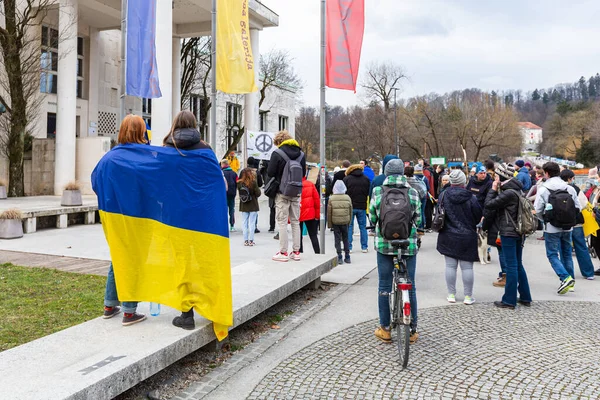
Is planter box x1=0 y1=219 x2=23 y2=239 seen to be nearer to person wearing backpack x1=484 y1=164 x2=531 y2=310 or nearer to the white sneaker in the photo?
the white sneaker

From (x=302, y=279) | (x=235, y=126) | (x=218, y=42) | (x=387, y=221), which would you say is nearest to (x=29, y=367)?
(x=387, y=221)

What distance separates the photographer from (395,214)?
17.0 ft

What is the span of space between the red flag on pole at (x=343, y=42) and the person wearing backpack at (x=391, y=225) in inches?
191

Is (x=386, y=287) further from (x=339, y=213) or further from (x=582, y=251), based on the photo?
(x=582, y=251)

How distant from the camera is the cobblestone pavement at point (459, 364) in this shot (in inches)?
165

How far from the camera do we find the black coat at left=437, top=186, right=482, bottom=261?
6836 mm

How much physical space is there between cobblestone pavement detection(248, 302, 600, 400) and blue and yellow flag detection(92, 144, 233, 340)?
0.99 m

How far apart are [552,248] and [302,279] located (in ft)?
14.1

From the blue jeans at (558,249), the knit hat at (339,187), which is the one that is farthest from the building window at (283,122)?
the blue jeans at (558,249)

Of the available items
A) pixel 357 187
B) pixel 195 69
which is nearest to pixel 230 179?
pixel 357 187

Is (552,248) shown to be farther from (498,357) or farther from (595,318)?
(498,357)

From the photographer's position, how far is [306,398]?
4047 mm

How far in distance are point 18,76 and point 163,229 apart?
16825 mm

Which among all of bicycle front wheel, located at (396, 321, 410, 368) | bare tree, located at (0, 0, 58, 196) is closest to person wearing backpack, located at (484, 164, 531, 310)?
bicycle front wheel, located at (396, 321, 410, 368)
